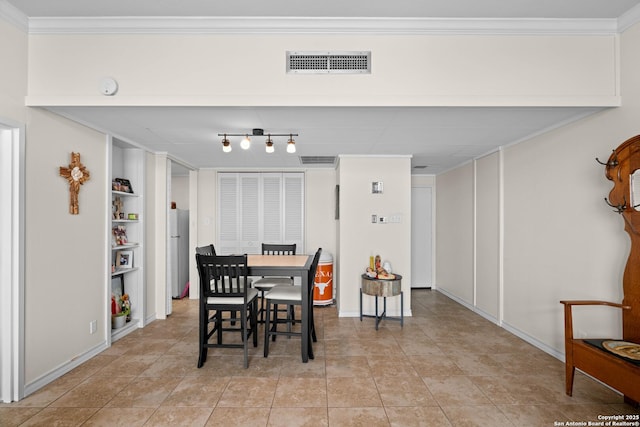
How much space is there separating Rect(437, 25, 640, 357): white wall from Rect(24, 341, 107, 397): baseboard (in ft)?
14.5

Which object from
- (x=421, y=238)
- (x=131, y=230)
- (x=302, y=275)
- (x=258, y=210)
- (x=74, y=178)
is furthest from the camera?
(x=421, y=238)

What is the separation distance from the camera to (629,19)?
7.45 ft

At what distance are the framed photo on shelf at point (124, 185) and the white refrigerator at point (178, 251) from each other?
1.11 m

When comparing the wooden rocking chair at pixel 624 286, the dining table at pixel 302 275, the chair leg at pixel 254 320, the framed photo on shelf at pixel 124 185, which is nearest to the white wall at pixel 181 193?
the framed photo on shelf at pixel 124 185

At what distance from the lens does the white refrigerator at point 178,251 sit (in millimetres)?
5090

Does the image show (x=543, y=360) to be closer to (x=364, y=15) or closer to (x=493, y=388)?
(x=493, y=388)

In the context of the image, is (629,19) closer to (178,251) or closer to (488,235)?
(488,235)

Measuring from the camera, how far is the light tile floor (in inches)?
83.8


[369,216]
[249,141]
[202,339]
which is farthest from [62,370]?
[369,216]

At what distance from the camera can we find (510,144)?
12.2 ft

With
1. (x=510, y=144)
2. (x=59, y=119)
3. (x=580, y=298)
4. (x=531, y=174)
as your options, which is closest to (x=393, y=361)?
(x=580, y=298)

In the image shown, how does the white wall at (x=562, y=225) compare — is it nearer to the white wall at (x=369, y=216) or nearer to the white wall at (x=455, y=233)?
the white wall at (x=455, y=233)

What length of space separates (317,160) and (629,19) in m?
3.43

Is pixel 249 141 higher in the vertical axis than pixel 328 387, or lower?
higher
